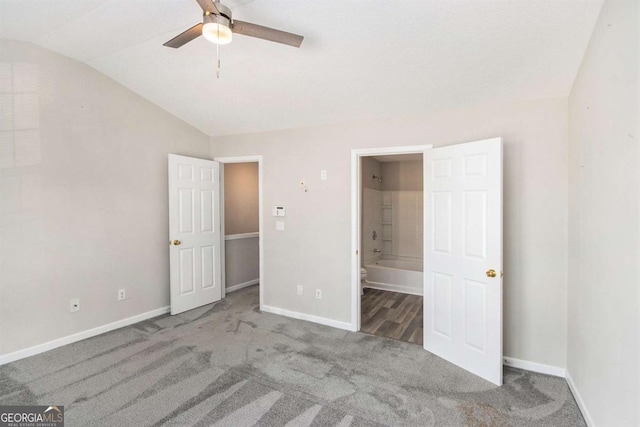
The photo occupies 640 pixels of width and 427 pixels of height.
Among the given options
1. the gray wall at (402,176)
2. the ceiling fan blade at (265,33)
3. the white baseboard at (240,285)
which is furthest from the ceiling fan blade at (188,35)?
the gray wall at (402,176)

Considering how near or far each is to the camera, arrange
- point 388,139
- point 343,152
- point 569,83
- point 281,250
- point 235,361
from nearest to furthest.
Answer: point 569,83, point 235,361, point 388,139, point 343,152, point 281,250

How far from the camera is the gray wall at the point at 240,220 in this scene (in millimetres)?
4992

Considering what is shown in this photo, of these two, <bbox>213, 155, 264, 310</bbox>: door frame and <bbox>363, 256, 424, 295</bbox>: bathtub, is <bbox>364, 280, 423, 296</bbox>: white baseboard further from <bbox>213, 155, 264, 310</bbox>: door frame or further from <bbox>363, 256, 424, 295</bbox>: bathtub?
<bbox>213, 155, 264, 310</bbox>: door frame

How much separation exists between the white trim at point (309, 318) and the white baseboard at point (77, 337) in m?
1.35

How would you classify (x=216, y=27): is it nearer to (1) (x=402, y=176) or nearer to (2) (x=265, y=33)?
(2) (x=265, y=33)

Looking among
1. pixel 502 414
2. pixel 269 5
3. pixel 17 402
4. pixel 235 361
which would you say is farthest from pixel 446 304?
pixel 17 402

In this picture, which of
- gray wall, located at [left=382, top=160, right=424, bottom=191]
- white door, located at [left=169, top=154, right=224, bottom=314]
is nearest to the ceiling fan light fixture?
white door, located at [left=169, top=154, right=224, bottom=314]

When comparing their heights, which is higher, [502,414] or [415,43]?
[415,43]

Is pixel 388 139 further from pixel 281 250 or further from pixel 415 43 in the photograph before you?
pixel 281 250

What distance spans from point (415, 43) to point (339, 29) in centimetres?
57

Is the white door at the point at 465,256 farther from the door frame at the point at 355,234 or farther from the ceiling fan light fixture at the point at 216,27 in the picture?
the ceiling fan light fixture at the point at 216,27

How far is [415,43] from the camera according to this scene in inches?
87.5
